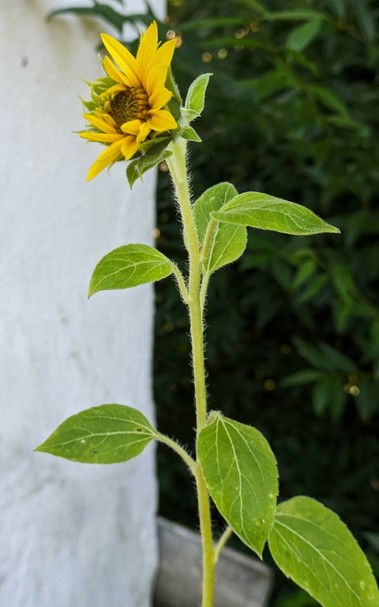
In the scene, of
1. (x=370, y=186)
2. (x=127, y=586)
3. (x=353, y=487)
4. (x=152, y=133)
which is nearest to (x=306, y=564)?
(x=152, y=133)

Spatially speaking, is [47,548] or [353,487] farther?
[353,487]

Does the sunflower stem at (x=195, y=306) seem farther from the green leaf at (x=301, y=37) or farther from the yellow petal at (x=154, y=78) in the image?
the green leaf at (x=301, y=37)

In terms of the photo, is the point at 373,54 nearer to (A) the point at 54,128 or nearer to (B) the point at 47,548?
(A) the point at 54,128

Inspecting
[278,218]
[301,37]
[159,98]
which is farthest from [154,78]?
[301,37]

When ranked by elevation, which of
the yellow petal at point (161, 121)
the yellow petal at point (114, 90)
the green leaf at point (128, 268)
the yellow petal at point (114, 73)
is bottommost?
the green leaf at point (128, 268)

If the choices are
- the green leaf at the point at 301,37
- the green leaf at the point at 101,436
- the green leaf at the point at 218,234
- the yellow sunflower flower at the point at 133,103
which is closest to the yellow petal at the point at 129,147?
the yellow sunflower flower at the point at 133,103

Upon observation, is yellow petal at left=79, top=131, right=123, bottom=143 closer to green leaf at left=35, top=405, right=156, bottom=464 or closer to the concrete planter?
green leaf at left=35, top=405, right=156, bottom=464
